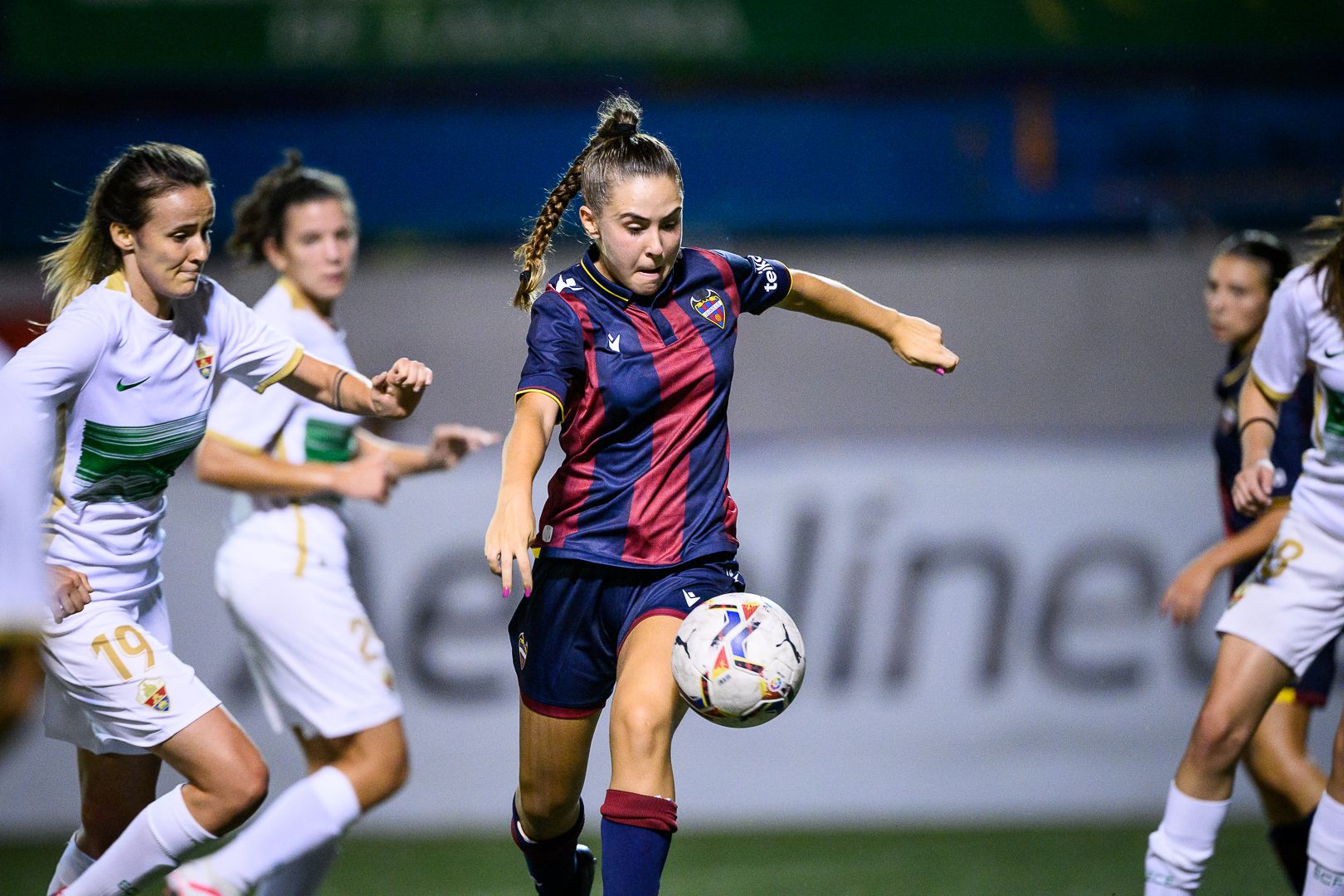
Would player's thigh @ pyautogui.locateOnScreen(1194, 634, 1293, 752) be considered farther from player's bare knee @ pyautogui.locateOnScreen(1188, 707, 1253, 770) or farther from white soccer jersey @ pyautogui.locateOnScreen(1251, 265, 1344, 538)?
white soccer jersey @ pyautogui.locateOnScreen(1251, 265, 1344, 538)

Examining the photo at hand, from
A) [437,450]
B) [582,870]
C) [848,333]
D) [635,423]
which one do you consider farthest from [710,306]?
[848,333]

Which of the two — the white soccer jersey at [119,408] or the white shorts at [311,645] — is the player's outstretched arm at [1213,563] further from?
the white soccer jersey at [119,408]

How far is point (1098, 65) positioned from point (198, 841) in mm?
6430

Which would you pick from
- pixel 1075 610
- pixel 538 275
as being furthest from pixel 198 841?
pixel 1075 610

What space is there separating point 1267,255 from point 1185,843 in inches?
73.4

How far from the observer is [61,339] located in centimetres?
334

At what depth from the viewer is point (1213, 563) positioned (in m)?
4.10

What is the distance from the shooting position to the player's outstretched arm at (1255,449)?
12.7 feet

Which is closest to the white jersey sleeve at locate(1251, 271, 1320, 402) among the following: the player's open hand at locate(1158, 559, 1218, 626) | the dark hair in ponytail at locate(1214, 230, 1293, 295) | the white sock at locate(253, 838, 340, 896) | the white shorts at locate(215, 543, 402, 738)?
the player's open hand at locate(1158, 559, 1218, 626)

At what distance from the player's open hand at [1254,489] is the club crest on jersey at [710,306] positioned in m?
1.43

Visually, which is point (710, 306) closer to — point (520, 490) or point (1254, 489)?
point (520, 490)

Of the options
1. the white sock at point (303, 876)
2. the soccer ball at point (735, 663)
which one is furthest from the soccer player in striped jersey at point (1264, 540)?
the white sock at point (303, 876)

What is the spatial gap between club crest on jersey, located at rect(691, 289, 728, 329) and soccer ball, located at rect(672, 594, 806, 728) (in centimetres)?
70

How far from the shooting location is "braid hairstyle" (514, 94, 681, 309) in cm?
346
